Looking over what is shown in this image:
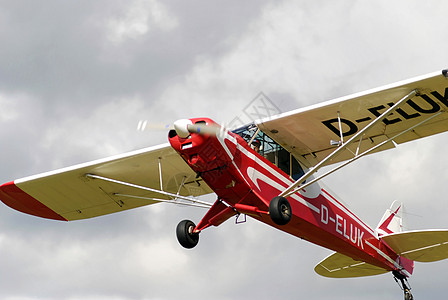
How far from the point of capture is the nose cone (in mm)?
10789

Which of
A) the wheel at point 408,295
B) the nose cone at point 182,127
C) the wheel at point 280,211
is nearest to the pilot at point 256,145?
the wheel at point 280,211

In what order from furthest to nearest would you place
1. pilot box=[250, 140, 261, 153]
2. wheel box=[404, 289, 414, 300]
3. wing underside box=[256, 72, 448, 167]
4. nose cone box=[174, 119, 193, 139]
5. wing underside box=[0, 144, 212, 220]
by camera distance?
wheel box=[404, 289, 414, 300]
wing underside box=[0, 144, 212, 220]
pilot box=[250, 140, 261, 153]
wing underside box=[256, 72, 448, 167]
nose cone box=[174, 119, 193, 139]

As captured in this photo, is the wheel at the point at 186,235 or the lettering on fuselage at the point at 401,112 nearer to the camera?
the wheel at the point at 186,235

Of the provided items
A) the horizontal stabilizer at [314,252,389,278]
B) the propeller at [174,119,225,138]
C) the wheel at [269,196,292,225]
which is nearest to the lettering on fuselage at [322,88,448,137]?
the wheel at [269,196,292,225]

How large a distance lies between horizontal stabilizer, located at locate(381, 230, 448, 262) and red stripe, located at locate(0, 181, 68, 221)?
24.1ft

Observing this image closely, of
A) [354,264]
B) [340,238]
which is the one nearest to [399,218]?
[354,264]

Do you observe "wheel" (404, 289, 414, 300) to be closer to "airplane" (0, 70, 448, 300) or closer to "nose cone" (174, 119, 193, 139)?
"airplane" (0, 70, 448, 300)

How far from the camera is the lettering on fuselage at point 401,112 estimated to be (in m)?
12.5

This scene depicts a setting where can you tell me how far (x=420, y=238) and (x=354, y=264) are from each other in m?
1.82

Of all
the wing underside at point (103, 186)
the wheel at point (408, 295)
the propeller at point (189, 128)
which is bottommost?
the wheel at point (408, 295)

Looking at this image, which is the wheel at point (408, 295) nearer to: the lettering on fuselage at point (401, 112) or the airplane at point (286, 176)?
the airplane at point (286, 176)

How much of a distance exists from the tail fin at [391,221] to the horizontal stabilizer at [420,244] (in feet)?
2.66

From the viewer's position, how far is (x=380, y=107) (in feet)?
41.5

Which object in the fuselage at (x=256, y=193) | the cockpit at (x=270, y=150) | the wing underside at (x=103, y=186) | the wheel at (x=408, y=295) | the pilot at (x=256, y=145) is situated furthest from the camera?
the wheel at (x=408, y=295)
